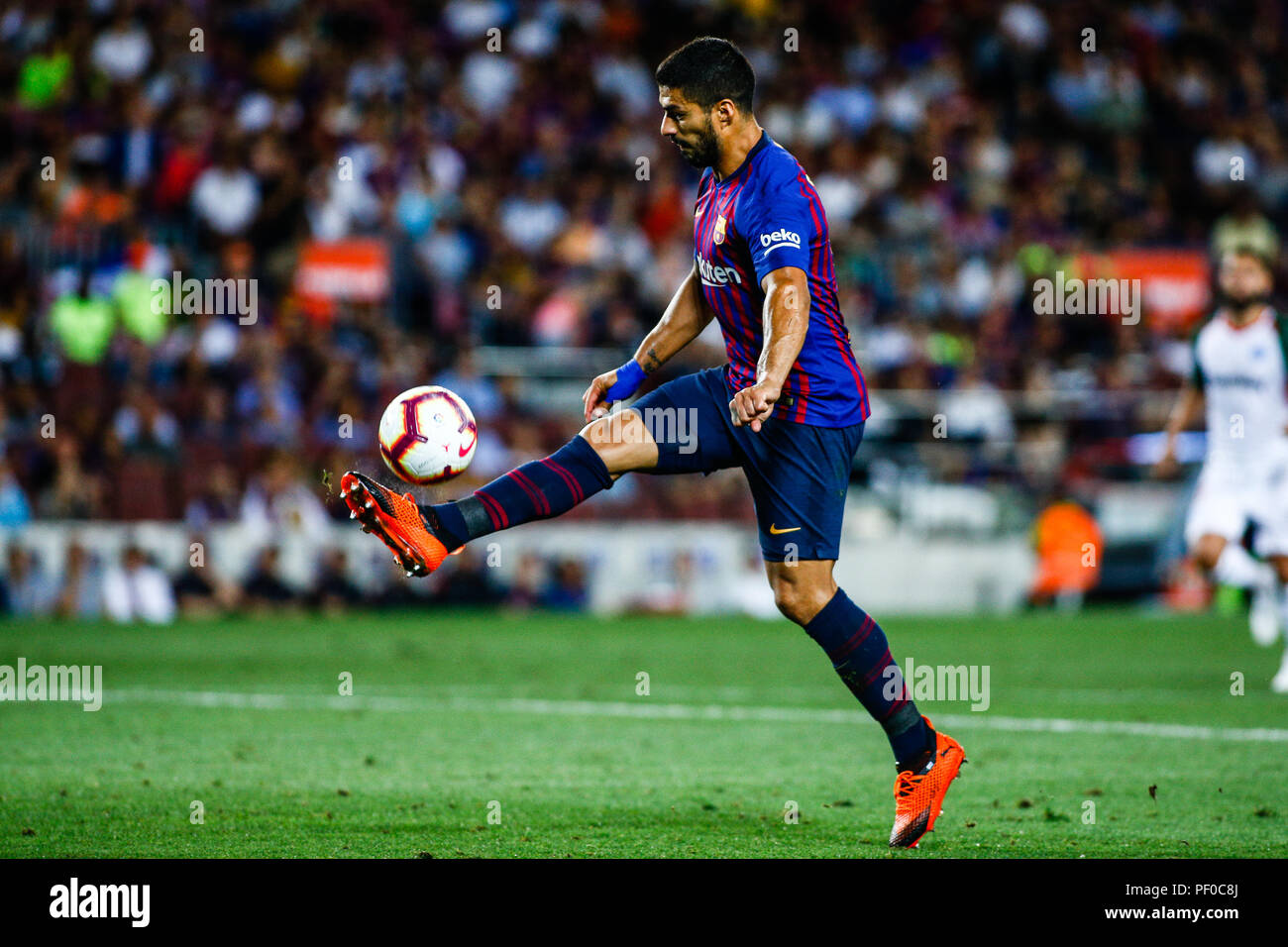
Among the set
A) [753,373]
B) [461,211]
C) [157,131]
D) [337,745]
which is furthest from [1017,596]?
[753,373]

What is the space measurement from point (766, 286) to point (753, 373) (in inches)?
16.4

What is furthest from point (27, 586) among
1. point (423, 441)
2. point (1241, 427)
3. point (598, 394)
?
point (598, 394)

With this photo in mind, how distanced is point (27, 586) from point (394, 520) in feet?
38.5

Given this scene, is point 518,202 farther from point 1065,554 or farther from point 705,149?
point 705,149

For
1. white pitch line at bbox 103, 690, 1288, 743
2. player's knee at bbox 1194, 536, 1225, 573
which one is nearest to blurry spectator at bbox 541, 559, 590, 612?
white pitch line at bbox 103, 690, 1288, 743

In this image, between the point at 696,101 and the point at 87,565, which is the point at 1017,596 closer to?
the point at 87,565

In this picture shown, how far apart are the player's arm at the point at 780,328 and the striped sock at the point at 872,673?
71 cm

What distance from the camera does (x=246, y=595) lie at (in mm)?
16750

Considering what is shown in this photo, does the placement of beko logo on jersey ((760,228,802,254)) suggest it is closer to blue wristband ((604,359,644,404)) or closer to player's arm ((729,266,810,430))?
player's arm ((729,266,810,430))

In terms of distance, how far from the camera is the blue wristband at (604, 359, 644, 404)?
20.0ft

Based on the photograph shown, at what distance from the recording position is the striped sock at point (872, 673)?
18.2 feet

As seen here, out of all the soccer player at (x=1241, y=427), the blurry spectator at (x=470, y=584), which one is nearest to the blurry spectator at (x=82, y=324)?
the blurry spectator at (x=470, y=584)
